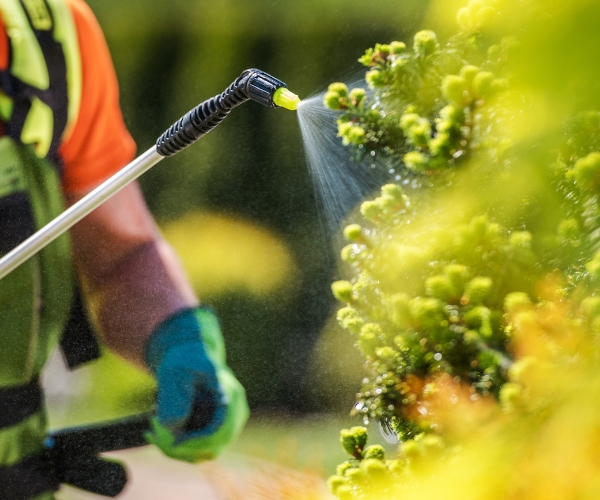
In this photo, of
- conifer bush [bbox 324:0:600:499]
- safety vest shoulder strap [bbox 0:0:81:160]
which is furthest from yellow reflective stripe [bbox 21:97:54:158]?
conifer bush [bbox 324:0:600:499]

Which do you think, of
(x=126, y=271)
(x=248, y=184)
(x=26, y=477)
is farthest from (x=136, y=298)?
(x=26, y=477)

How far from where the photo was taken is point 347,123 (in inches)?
27.8

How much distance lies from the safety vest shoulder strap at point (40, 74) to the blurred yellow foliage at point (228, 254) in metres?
0.31

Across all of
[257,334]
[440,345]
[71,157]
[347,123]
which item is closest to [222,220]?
[257,334]

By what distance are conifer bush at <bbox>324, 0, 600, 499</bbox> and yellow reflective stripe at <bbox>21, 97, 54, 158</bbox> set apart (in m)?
0.66

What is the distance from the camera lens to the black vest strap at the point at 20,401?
1.13m

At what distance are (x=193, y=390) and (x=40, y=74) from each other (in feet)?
2.22

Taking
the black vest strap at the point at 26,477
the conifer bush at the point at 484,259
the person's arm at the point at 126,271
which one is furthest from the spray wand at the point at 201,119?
the black vest strap at the point at 26,477

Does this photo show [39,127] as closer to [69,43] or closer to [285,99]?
[69,43]

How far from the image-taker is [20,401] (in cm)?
113

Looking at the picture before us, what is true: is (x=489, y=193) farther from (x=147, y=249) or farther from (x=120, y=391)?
(x=120, y=391)

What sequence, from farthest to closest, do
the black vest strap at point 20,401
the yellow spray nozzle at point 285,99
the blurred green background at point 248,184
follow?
the black vest strap at point 20,401 < the blurred green background at point 248,184 < the yellow spray nozzle at point 285,99

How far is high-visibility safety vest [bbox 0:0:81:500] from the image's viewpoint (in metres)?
1.09

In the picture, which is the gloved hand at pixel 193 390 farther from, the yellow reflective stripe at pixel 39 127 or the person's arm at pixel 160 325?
the yellow reflective stripe at pixel 39 127
